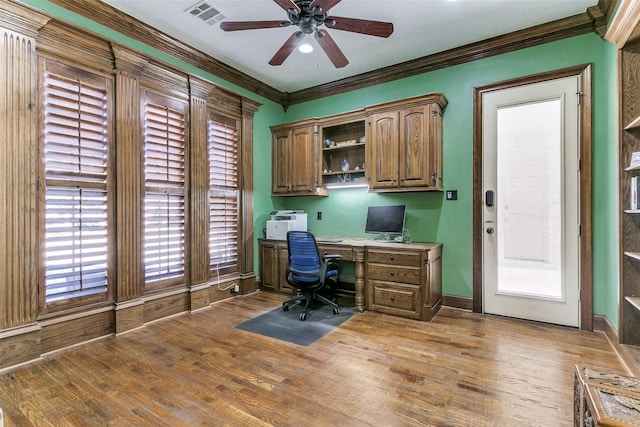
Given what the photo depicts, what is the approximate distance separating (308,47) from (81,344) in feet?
12.4

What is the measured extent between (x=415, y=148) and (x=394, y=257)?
4.38 feet

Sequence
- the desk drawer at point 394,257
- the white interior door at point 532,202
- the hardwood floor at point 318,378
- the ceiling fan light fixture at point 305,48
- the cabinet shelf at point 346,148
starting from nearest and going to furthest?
the hardwood floor at point 318,378 → the white interior door at point 532,202 → the desk drawer at point 394,257 → the ceiling fan light fixture at point 305,48 → the cabinet shelf at point 346,148

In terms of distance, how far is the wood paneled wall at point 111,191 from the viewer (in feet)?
7.71

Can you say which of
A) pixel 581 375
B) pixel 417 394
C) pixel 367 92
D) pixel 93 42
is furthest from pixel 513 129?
pixel 93 42

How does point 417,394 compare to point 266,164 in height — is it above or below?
below

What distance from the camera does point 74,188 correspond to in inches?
107

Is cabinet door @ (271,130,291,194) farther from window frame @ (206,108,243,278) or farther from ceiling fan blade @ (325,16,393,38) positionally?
ceiling fan blade @ (325,16,393,38)

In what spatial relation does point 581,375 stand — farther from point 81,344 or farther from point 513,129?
point 81,344

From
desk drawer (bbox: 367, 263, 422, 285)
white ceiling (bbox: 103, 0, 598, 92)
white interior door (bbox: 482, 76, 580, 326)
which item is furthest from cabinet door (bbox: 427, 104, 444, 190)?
desk drawer (bbox: 367, 263, 422, 285)

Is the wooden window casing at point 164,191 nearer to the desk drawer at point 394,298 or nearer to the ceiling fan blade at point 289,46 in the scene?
the ceiling fan blade at point 289,46

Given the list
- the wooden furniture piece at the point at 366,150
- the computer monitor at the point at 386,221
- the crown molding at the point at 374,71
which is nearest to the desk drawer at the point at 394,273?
the computer monitor at the point at 386,221

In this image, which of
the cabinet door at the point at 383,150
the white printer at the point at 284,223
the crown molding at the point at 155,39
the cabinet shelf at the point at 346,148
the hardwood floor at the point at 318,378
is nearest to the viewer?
the hardwood floor at the point at 318,378

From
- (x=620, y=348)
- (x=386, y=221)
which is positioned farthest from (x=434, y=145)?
(x=620, y=348)

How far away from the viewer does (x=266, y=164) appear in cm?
486
